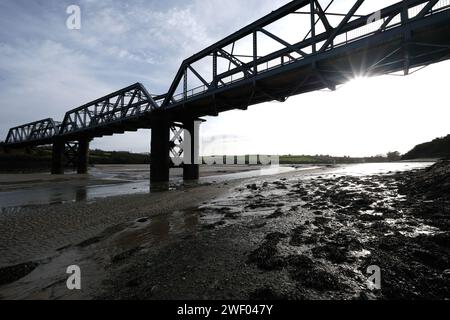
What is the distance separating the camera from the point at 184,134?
28203 millimetres

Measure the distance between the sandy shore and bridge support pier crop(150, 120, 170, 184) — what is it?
1558 centimetres

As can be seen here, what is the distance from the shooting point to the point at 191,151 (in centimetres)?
2784

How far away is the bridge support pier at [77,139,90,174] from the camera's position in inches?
1685

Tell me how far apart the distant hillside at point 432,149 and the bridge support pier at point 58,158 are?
252 ft

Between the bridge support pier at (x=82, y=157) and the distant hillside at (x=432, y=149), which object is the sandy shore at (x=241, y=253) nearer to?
the bridge support pier at (x=82, y=157)

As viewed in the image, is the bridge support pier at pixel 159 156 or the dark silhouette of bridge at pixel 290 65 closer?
the dark silhouette of bridge at pixel 290 65

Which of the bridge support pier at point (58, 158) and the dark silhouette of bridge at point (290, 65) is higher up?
the dark silhouette of bridge at point (290, 65)

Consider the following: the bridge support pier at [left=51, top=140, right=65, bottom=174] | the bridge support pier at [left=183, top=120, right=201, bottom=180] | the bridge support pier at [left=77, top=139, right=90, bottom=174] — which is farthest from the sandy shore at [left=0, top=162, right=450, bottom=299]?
the bridge support pier at [left=51, top=140, right=65, bottom=174]

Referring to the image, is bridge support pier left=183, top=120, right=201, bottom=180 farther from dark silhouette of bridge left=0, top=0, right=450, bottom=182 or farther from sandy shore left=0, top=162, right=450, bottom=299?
sandy shore left=0, top=162, right=450, bottom=299

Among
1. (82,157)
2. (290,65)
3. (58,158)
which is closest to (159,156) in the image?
(290,65)

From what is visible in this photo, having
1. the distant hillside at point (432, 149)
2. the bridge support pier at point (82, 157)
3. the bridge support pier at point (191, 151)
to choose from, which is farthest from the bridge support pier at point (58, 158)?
the distant hillside at point (432, 149)

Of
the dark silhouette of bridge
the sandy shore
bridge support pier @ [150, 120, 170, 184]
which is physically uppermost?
the dark silhouette of bridge

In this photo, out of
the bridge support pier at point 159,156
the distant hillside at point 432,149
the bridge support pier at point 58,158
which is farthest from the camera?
the distant hillside at point 432,149

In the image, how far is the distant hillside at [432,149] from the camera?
50675 millimetres
